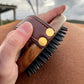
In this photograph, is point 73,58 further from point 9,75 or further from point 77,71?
point 9,75

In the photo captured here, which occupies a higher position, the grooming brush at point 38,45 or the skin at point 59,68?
the grooming brush at point 38,45

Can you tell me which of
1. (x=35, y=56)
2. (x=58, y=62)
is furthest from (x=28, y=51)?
(x=58, y=62)

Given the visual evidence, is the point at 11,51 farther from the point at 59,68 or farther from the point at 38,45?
the point at 59,68

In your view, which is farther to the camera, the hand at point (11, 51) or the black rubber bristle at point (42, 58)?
the black rubber bristle at point (42, 58)

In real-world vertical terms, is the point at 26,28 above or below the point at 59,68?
above

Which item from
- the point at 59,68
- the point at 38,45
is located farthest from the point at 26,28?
the point at 59,68

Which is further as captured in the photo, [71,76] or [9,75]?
[71,76]

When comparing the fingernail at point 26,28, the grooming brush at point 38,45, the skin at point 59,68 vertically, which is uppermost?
the fingernail at point 26,28

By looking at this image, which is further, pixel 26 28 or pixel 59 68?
pixel 59 68

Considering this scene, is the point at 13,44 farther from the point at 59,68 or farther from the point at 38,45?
the point at 59,68
